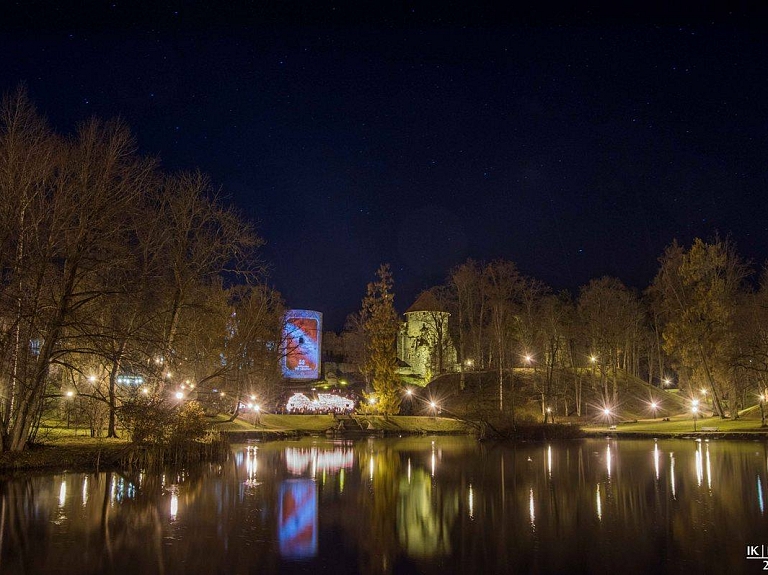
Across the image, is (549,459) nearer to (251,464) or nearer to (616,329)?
(251,464)

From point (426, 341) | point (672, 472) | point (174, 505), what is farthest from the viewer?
point (426, 341)

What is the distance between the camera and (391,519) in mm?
13695

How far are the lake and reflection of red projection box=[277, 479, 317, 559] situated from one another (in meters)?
0.04


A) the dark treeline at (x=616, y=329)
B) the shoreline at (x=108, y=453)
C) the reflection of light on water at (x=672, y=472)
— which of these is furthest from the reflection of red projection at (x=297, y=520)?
the dark treeline at (x=616, y=329)

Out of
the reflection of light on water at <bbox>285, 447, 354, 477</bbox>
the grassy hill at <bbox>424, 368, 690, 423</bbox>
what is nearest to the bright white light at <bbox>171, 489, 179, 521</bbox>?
the reflection of light on water at <bbox>285, 447, 354, 477</bbox>

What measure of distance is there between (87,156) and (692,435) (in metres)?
38.1

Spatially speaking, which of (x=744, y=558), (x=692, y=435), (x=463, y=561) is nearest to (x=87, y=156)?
(x=463, y=561)

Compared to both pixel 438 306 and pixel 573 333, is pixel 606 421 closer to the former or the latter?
pixel 573 333

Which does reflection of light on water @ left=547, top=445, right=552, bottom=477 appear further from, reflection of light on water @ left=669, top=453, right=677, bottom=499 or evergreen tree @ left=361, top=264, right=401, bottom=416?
evergreen tree @ left=361, top=264, right=401, bottom=416

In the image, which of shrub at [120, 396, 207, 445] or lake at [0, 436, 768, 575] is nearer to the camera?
lake at [0, 436, 768, 575]

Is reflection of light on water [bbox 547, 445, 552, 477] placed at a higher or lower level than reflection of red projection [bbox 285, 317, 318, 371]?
lower

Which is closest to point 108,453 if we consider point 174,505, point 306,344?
point 174,505

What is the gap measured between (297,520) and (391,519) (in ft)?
6.76

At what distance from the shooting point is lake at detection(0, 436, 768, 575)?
10.1m
